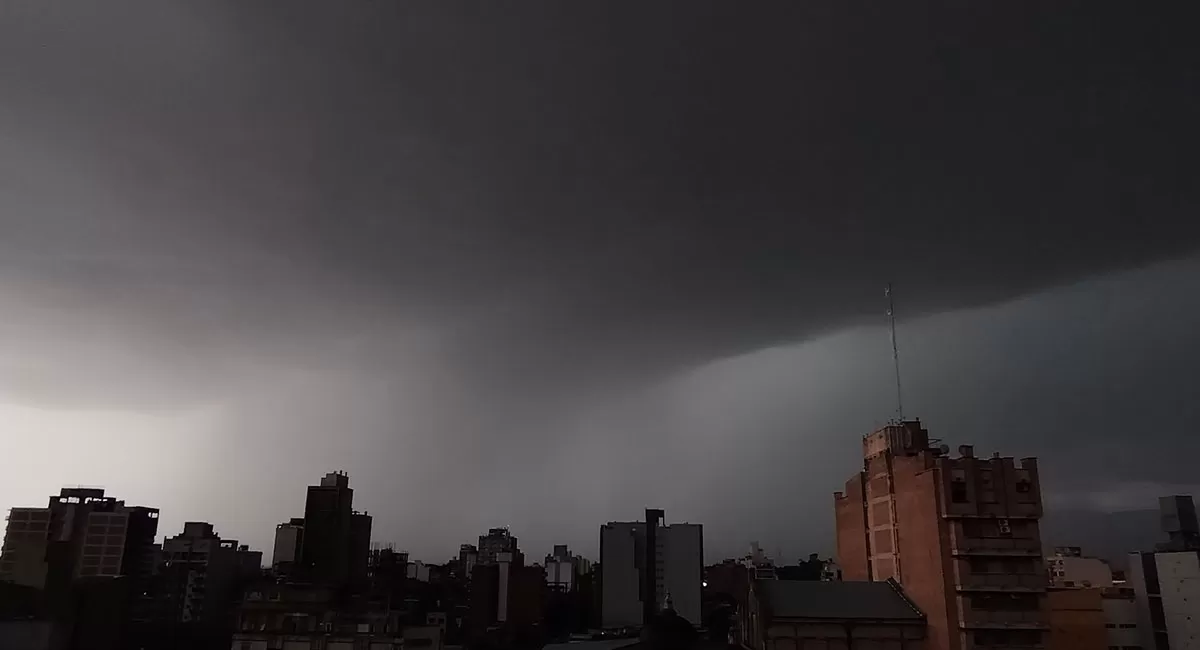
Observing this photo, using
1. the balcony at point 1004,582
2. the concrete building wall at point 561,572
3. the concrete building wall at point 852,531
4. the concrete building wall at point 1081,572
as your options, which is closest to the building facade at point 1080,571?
the concrete building wall at point 1081,572

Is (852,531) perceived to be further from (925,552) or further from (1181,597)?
(1181,597)

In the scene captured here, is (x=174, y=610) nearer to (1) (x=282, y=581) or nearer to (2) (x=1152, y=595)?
(1) (x=282, y=581)

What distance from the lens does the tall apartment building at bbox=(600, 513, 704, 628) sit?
79.4 metres

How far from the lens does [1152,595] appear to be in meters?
49.6

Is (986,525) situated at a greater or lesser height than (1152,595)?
greater

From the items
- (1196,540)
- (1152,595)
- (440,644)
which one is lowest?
(440,644)

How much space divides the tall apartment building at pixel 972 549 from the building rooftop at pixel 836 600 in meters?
1.01

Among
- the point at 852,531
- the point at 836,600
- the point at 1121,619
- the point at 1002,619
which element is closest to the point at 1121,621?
the point at 1121,619

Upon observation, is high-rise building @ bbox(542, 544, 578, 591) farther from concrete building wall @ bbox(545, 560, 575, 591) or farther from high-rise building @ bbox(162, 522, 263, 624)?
high-rise building @ bbox(162, 522, 263, 624)

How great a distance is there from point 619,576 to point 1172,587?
49498 millimetres

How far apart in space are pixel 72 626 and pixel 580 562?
88.4 meters

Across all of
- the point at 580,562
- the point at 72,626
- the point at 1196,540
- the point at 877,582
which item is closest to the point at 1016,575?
the point at 877,582

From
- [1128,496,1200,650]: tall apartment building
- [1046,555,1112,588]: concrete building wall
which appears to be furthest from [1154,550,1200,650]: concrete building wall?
[1046,555,1112,588]: concrete building wall

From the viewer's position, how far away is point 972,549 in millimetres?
35812
